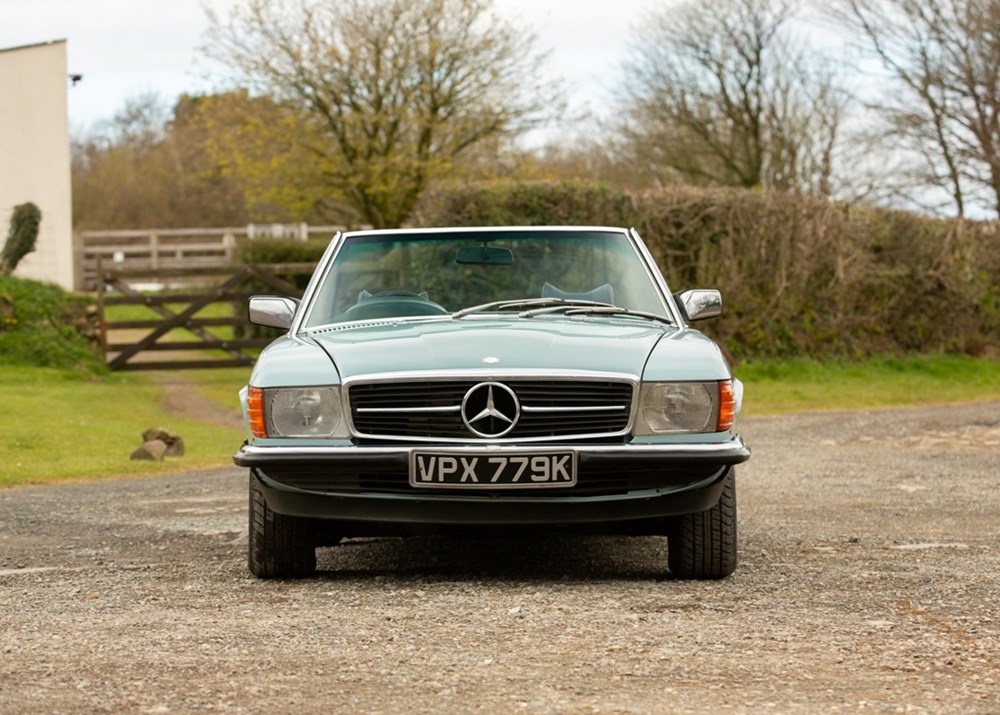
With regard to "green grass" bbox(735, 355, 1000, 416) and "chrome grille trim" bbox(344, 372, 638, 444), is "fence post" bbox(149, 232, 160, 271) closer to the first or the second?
"green grass" bbox(735, 355, 1000, 416)

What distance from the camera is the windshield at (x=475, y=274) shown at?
7.12 m

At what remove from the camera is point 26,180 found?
3366cm

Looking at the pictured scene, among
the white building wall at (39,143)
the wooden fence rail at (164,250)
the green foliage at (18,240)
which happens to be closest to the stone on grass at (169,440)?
the green foliage at (18,240)

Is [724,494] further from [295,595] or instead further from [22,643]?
[22,643]

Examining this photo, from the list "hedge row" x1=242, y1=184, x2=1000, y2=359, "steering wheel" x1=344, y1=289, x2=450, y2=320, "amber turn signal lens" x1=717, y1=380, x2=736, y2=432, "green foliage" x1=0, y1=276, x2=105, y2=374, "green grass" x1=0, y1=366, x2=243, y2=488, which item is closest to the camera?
"amber turn signal lens" x1=717, y1=380, x2=736, y2=432

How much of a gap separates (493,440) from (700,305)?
1.90 metres

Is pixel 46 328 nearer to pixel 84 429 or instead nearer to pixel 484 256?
pixel 84 429

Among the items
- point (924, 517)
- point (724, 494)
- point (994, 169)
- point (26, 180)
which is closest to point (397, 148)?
point (26, 180)

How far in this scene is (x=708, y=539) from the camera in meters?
6.06

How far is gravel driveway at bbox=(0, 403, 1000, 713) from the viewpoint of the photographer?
410 centimetres

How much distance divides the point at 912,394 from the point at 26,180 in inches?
851

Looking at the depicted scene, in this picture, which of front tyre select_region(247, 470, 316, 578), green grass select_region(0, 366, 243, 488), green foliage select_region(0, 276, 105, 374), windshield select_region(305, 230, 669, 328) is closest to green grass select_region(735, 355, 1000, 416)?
green grass select_region(0, 366, 243, 488)

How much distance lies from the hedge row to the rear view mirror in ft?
41.8

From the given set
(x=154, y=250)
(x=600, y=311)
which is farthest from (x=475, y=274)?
(x=154, y=250)
